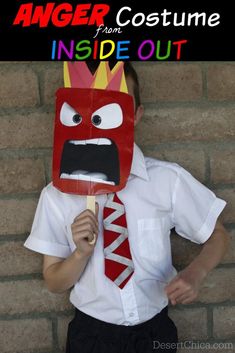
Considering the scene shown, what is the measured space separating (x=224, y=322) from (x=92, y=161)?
2.10ft

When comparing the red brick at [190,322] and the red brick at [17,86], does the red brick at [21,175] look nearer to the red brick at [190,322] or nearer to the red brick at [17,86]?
the red brick at [17,86]

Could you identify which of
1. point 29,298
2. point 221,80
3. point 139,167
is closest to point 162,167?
point 139,167

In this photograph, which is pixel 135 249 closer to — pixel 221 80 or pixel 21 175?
pixel 21 175

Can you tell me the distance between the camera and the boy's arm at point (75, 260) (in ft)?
3.43

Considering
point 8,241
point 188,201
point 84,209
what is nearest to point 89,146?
point 84,209

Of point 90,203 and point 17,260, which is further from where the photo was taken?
point 17,260

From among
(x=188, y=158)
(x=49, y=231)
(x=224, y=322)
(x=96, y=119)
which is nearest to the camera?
(x=96, y=119)

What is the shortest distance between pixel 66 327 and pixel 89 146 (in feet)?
1.82

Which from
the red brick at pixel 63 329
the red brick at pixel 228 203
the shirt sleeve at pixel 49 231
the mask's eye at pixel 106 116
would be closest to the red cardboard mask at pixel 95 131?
the mask's eye at pixel 106 116

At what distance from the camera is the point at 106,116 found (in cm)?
107

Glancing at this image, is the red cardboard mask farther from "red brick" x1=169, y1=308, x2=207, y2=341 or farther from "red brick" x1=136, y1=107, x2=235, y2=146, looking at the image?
"red brick" x1=169, y1=308, x2=207, y2=341

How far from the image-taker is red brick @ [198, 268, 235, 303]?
52.6 inches

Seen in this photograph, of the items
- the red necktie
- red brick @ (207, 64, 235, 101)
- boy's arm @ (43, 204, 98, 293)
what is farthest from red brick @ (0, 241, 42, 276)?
red brick @ (207, 64, 235, 101)

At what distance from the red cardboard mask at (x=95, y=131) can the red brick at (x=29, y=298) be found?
37cm
